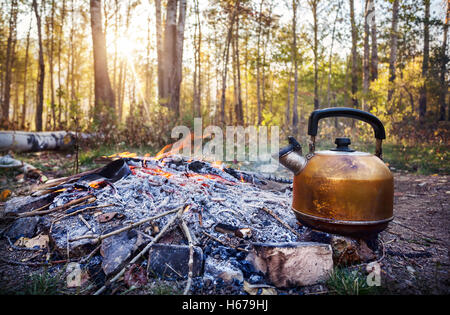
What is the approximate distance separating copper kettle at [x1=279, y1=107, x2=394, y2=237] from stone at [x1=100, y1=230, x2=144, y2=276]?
1.28m

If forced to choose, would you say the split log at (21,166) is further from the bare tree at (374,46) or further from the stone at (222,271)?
the bare tree at (374,46)

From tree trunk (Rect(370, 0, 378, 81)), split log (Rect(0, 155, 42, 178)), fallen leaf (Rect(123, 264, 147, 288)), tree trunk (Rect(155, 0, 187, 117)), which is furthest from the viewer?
tree trunk (Rect(370, 0, 378, 81))

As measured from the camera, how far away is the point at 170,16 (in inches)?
352

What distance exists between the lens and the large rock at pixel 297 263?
6.05ft

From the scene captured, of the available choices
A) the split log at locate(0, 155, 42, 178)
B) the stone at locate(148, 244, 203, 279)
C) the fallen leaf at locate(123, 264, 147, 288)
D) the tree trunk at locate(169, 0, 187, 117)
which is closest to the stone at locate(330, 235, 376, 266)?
the stone at locate(148, 244, 203, 279)

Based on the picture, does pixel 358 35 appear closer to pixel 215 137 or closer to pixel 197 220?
pixel 215 137

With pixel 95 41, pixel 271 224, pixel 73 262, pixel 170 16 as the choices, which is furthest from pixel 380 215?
pixel 95 41

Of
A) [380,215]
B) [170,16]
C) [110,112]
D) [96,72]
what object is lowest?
[380,215]

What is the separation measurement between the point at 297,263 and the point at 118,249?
1.31 m

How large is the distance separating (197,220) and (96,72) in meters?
8.47

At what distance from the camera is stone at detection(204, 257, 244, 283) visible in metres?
1.85

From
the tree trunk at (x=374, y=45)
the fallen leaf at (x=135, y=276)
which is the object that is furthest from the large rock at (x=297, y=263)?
the tree trunk at (x=374, y=45)

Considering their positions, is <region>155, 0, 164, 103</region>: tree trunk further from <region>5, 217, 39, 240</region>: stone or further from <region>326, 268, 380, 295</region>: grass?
<region>326, 268, 380, 295</region>: grass

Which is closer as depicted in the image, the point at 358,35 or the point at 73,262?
the point at 73,262
